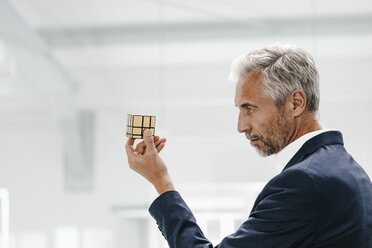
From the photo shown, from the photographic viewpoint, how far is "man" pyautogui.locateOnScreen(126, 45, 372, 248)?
3.52 ft

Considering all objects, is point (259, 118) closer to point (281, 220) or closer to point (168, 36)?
point (281, 220)

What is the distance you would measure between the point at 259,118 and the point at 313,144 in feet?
0.42

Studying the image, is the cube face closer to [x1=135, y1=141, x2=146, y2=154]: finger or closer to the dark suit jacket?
[x1=135, y1=141, x2=146, y2=154]: finger

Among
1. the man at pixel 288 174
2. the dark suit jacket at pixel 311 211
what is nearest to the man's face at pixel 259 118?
the man at pixel 288 174

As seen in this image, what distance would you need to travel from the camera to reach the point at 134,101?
292 centimetres

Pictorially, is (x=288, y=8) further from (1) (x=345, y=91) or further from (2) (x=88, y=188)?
(2) (x=88, y=188)

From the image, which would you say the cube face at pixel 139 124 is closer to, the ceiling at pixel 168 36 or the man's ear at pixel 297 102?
the man's ear at pixel 297 102

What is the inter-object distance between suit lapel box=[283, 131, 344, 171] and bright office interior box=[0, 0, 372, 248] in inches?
65.7

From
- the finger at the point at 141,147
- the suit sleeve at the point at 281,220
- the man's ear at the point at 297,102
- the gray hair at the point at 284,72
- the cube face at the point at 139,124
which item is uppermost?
the gray hair at the point at 284,72

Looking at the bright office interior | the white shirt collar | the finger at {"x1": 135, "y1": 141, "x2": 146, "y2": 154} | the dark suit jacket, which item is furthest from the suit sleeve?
the bright office interior

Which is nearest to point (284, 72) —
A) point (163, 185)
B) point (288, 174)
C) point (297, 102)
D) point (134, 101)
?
point (297, 102)

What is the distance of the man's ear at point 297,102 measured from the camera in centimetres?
122

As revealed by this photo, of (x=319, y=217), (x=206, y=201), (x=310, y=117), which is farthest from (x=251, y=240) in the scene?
(x=206, y=201)

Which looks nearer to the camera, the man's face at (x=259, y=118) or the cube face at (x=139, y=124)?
the man's face at (x=259, y=118)
